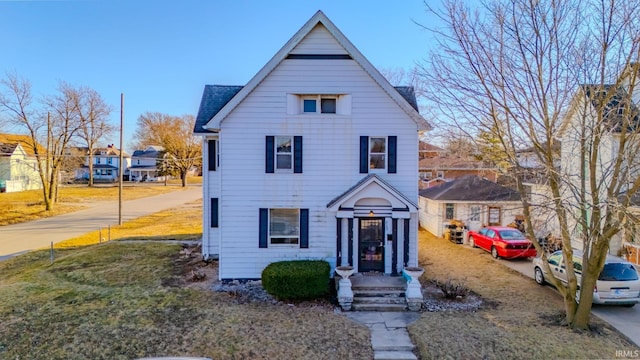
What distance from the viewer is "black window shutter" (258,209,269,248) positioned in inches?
497

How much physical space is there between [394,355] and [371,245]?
4.97 meters

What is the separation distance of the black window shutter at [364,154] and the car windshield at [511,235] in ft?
30.5

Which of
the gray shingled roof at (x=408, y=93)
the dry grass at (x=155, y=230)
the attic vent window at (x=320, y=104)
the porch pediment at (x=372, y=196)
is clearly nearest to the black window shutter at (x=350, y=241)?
the porch pediment at (x=372, y=196)

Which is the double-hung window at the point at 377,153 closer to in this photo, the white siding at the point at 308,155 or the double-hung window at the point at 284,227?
the white siding at the point at 308,155

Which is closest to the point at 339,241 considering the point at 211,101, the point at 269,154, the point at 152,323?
the point at 269,154

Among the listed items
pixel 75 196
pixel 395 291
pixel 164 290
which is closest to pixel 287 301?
pixel 395 291

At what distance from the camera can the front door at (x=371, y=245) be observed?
12805 mm

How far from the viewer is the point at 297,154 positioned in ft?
41.4

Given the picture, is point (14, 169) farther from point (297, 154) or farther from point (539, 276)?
point (539, 276)

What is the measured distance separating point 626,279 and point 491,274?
452cm

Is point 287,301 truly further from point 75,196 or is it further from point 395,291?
point 75,196

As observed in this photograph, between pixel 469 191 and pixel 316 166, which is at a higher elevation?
pixel 316 166

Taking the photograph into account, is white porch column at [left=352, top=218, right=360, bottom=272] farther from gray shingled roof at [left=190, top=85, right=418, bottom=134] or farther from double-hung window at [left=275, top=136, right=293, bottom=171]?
gray shingled roof at [left=190, top=85, right=418, bottom=134]

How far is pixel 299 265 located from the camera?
454 inches
